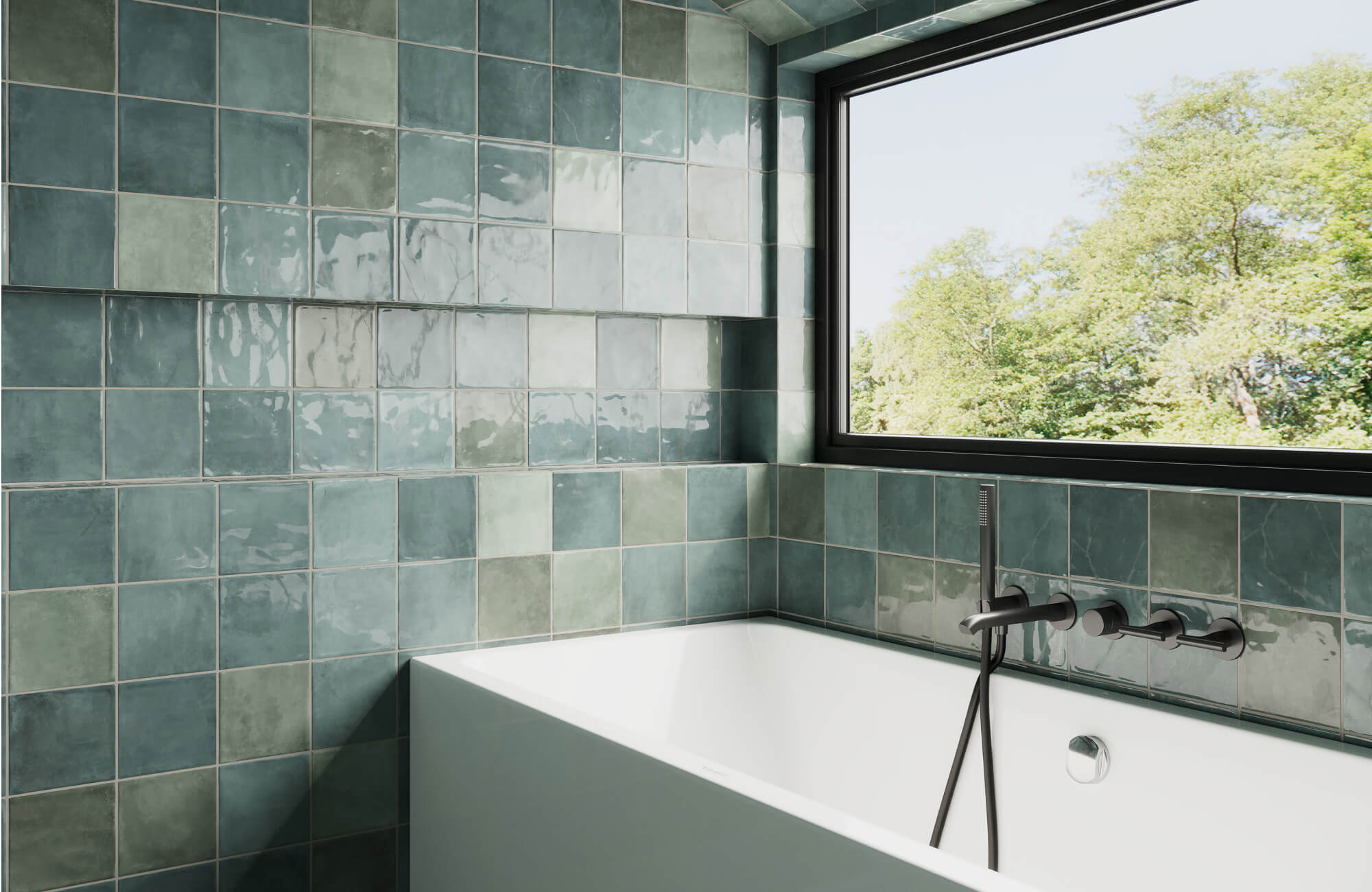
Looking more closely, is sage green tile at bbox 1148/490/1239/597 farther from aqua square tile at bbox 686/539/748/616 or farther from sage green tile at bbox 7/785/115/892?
sage green tile at bbox 7/785/115/892

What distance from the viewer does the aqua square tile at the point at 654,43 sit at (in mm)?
2703

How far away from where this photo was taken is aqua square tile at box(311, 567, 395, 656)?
7.65 ft

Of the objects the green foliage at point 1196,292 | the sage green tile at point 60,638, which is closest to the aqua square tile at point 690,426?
the green foliage at point 1196,292

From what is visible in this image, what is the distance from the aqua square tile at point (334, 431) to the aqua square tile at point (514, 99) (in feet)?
2.23

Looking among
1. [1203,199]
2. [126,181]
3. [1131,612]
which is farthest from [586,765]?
[1203,199]

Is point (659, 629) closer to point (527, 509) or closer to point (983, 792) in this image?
point (527, 509)

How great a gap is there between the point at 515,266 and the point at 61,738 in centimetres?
133

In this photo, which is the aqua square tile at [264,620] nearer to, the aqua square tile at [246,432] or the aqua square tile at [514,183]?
the aqua square tile at [246,432]

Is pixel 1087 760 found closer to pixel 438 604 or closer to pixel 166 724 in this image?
pixel 438 604

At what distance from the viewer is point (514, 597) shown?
101 inches

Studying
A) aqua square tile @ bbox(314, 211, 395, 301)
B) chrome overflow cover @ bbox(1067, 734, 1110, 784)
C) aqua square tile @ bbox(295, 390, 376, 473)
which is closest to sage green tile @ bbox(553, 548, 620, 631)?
aqua square tile @ bbox(295, 390, 376, 473)

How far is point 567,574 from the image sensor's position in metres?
2.63

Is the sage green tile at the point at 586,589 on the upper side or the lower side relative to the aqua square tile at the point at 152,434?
lower

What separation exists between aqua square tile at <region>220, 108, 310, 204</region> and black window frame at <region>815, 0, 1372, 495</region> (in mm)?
1340
